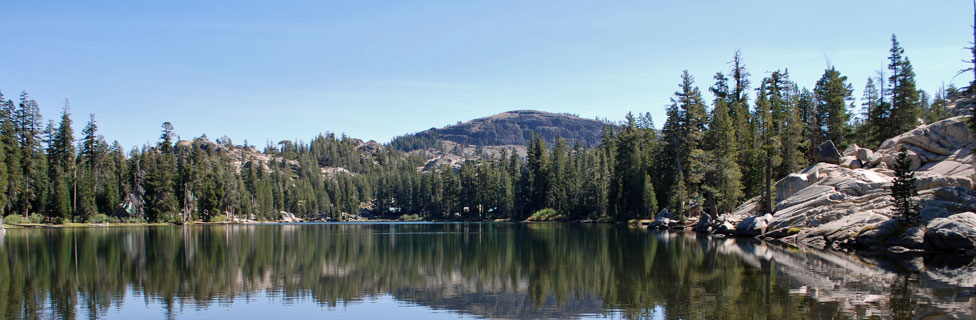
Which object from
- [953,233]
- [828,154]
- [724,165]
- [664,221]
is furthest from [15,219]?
[953,233]

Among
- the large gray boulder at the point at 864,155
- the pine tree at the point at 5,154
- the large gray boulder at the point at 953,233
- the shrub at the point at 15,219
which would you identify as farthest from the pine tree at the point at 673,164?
the shrub at the point at 15,219

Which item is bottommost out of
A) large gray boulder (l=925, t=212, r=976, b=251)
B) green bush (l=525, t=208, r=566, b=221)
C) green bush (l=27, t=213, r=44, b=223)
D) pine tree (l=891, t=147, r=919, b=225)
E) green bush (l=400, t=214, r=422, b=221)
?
green bush (l=400, t=214, r=422, b=221)

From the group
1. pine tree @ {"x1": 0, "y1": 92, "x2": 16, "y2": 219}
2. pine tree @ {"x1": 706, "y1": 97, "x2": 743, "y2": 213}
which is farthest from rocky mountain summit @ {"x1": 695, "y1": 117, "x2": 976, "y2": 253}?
pine tree @ {"x1": 0, "y1": 92, "x2": 16, "y2": 219}

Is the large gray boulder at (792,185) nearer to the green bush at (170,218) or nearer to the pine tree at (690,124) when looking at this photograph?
the pine tree at (690,124)

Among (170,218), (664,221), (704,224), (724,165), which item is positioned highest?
(724,165)

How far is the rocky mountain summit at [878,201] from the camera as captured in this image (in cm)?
3403

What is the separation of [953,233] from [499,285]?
23.6 meters

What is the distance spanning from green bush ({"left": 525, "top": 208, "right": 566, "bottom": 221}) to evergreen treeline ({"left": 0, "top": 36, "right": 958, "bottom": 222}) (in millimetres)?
1753

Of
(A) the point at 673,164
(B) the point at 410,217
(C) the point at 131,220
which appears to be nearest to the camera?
(A) the point at 673,164

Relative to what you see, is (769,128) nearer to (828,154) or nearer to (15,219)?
(828,154)

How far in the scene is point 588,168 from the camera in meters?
119

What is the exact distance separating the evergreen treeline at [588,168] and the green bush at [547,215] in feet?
5.75

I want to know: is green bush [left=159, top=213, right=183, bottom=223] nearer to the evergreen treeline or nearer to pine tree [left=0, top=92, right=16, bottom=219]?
the evergreen treeline

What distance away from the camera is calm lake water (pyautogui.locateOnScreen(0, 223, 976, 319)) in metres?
18.1
